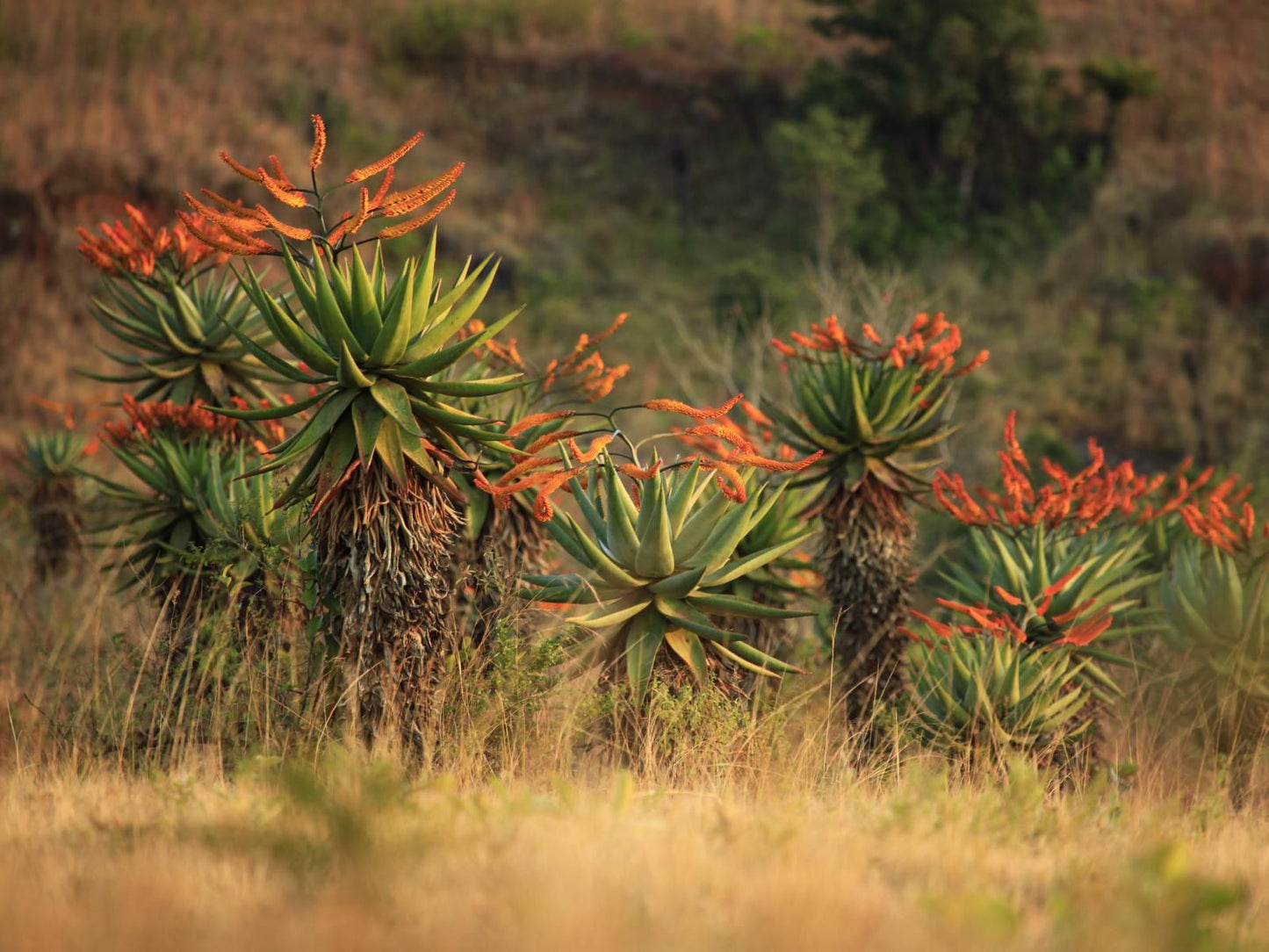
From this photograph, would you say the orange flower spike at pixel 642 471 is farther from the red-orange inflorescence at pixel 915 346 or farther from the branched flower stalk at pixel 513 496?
the red-orange inflorescence at pixel 915 346

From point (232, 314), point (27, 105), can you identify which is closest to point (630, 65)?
point (27, 105)

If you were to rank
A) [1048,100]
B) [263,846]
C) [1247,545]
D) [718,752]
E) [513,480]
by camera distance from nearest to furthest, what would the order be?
[263,846] → [718,752] → [513,480] → [1247,545] → [1048,100]

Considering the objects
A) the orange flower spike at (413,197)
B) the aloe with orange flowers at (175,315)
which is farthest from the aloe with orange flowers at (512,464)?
the aloe with orange flowers at (175,315)

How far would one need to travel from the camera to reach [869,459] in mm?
7809

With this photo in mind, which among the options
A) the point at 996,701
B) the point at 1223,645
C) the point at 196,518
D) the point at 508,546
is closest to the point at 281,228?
the point at 508,546

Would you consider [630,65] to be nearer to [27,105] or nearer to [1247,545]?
[27,105]

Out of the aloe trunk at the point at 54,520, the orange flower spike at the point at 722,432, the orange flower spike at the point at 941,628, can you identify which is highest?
the orange flower spike at the point at 722,432

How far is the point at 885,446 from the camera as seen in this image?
7828mm

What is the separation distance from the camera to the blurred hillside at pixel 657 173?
2400cm

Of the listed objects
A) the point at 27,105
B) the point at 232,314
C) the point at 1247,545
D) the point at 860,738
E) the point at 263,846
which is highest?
the point at 27,105

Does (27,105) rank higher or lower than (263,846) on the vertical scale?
higher

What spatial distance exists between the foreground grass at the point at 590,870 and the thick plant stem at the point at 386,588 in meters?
0.69

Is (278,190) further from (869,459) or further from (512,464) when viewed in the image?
(869,459)

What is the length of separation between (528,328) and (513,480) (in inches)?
786
